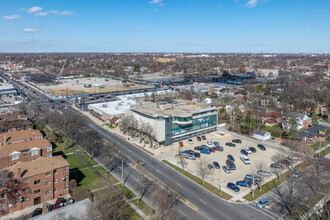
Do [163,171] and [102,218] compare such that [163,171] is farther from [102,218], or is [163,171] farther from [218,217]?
[102,218]

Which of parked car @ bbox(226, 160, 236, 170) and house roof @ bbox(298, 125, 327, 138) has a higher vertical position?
house roof @ bbox(298, 125, 327, 138)

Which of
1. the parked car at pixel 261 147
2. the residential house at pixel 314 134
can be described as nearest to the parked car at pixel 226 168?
the parked car at pixel 261 147

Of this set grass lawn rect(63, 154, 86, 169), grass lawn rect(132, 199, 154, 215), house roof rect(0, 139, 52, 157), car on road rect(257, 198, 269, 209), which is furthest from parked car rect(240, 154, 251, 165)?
house roof rect(0, 139, 52, 157)

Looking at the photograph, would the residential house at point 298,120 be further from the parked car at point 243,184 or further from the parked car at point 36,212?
the parked car at point 36,212

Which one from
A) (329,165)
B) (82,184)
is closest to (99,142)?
(82,184)

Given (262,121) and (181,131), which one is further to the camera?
(262,121)

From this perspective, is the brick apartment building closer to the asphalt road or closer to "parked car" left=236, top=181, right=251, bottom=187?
the asphalt road

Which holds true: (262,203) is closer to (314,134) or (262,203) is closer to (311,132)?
(314,134)
